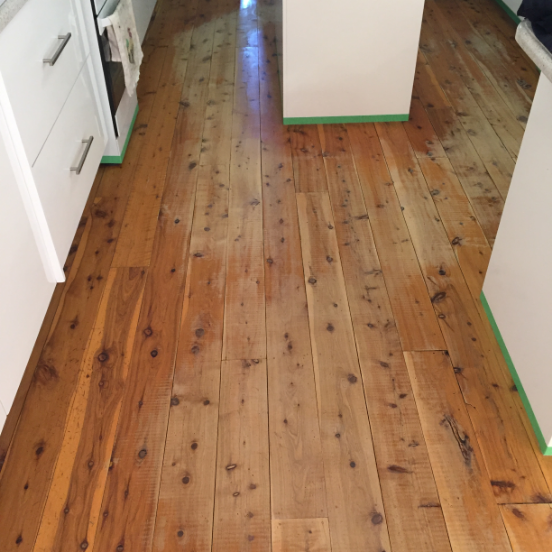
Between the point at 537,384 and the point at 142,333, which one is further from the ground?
the point at 537,384

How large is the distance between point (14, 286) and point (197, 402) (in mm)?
586

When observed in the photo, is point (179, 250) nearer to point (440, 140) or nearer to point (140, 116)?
point (140, 116)

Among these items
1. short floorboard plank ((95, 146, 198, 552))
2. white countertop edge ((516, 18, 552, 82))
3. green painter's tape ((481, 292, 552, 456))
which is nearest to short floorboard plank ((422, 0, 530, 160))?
green painter's tape ((481, 292, 552, 456))

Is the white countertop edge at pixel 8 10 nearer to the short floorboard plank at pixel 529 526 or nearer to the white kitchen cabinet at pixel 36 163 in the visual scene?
the white kitchen cabinet at pixel 36 163

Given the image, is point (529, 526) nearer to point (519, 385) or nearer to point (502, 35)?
point (519, 385)

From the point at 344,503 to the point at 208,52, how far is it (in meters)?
2.97

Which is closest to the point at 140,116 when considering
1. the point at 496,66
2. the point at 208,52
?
the point at 208,52

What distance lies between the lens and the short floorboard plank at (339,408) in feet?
4.95

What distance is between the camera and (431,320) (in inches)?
80.0

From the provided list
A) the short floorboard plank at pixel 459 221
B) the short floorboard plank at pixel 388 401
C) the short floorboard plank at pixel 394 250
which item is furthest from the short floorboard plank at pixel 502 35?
the short floorboard plank at pixel 388 401

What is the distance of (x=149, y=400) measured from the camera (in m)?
1.80

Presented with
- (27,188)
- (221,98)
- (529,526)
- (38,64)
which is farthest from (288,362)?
(221,98)

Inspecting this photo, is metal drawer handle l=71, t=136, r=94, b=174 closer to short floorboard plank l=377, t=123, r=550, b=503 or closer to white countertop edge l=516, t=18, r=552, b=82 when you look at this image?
short floorboard plank l=377, t=123, r=550, b=503

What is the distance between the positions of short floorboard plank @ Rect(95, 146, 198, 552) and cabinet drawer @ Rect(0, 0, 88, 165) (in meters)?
0.60
